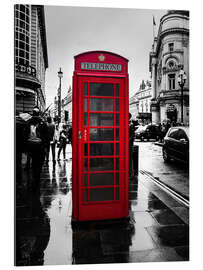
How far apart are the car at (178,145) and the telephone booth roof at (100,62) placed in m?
5.23

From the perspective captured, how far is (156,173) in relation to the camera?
7.00 meters

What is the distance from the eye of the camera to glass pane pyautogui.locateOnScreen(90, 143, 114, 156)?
10.2 feet

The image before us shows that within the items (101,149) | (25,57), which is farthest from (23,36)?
(101,149)

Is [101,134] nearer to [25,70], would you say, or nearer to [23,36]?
[25,70]

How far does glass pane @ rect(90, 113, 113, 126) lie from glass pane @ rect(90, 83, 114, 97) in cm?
30

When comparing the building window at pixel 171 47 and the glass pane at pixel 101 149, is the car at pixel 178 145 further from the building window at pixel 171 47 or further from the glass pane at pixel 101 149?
the building window at pixel 171 47

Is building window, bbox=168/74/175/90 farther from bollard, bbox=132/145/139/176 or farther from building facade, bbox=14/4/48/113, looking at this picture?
bollard, bbox=132/145/139/176

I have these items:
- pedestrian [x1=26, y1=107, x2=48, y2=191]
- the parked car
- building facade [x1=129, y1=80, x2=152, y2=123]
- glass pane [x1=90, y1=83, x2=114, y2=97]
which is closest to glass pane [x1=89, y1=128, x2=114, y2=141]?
glass pane [x1=90, y1=83, x2=114, y2=97]

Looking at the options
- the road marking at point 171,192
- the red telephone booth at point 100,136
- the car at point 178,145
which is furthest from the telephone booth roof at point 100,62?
the car at point 178,145

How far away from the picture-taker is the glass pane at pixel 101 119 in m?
3.05
